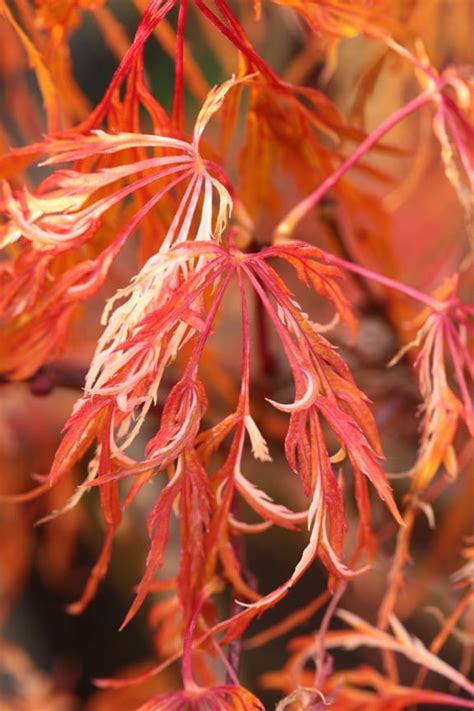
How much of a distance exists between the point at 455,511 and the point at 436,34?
31cm

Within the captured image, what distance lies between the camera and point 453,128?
365mm

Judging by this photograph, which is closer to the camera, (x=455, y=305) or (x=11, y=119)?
(x=455, y=305)

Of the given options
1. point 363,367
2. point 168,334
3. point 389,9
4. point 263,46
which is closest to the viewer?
point 168,334

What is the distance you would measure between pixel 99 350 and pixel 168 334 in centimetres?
2

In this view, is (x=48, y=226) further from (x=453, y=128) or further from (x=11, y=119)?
(x=11, y=119)

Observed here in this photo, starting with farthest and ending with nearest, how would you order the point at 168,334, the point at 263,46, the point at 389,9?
the point at 263,46 < the point at 389,9 < the point at 168,334

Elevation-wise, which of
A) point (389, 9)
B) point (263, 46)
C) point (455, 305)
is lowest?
point (455, 305)

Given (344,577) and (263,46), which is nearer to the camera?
(344,577)

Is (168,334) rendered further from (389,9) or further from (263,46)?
(263,46)

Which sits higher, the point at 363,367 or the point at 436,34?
the point at 436,34

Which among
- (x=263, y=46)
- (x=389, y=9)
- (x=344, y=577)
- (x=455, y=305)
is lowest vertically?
(x=344, y=577)

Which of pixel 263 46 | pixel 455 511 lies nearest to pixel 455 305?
pixel 455 511

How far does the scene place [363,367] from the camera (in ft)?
1.80

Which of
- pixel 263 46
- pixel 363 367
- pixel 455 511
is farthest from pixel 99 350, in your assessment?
pixel 263 46
